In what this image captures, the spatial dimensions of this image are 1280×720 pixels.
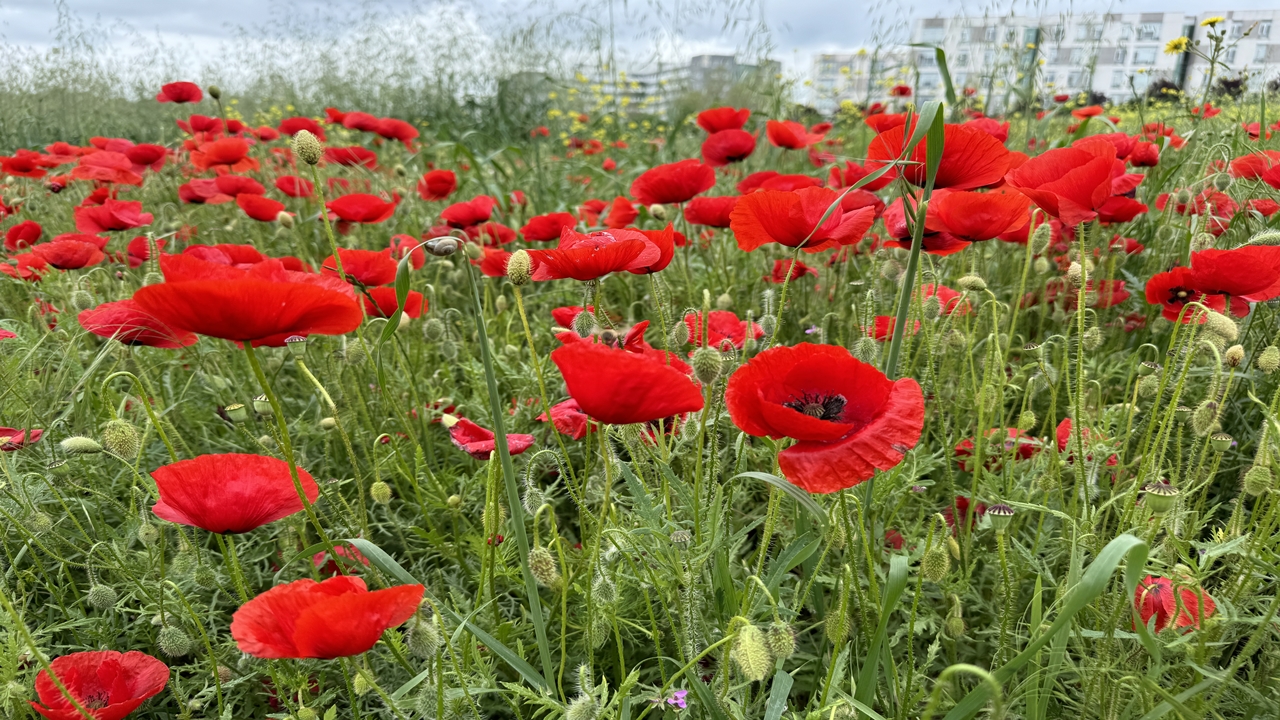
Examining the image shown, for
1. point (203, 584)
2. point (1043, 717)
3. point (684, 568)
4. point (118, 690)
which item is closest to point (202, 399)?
point (203, 584)

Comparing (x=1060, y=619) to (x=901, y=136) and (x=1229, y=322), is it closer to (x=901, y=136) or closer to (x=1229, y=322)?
(x=1229, y=322)

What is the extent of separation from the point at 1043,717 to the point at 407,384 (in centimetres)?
193

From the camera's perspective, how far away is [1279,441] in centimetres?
106

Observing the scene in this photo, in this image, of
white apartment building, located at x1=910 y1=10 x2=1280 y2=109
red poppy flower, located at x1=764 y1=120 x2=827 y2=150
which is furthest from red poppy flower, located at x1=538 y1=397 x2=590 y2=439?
white apartment building, located at x1=910 y1=10 x2=1280 y2=109

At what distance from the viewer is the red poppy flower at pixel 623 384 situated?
2.74 ft

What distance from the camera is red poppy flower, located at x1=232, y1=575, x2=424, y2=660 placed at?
83cm

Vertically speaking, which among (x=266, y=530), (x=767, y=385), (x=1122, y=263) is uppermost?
(x=767, y=385)

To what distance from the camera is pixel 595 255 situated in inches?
47.4

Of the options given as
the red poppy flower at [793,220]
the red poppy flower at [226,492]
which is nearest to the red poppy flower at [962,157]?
the red poppy flower at [793,220]

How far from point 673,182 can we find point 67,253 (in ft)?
6.44

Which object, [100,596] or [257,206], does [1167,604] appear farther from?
[257,206]

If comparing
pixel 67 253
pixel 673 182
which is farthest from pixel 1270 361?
pixel 67 253

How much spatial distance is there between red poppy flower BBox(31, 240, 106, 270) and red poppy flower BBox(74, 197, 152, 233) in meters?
0.41

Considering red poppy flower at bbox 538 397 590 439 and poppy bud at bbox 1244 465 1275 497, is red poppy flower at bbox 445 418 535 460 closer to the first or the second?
red poppy flower at bbox 538 397 590 439
